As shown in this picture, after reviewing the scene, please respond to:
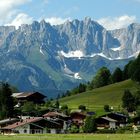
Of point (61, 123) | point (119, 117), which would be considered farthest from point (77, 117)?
point (61, 123)

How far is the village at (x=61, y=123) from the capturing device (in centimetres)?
15109

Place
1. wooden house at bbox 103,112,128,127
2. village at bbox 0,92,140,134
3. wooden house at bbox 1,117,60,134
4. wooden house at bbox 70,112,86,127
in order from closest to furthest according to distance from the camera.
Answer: wooden house at bbox 1,117,60,134, village at bbox 0,92,140,134, wooden house at bbox 103,112,128,127, wooden house at bbox 70,112,86,127

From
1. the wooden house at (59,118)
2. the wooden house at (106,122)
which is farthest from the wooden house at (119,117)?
the wooden house at (59,118)

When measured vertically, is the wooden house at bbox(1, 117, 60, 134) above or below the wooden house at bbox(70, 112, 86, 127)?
below

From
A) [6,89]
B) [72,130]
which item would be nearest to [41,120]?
[72,130]

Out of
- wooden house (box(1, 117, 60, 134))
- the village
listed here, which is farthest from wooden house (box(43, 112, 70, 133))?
wooden house (box(1, 117, 60, 134))

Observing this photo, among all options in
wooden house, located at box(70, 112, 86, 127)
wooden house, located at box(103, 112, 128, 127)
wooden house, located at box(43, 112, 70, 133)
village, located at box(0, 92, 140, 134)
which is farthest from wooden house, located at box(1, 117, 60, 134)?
wooden house, located at box(103, 112, 128, 127)

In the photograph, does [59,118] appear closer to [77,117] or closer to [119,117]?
[77,117]

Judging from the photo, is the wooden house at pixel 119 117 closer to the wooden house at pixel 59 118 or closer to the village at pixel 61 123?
the village at pixel 61 123

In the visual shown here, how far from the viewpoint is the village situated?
496ft

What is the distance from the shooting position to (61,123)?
171125 mm

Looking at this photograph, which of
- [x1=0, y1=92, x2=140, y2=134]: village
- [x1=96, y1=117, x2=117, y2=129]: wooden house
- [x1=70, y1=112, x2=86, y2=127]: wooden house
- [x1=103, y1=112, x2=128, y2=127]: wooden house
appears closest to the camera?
[x1=0, y1=92, x2=140, y2=134]: village

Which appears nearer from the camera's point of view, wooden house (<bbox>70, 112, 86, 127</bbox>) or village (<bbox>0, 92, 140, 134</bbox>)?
village (<bbox>0, 92, 140, 134</bbox>)

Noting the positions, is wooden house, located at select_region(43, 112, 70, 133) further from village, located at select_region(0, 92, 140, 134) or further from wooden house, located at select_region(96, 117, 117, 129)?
wooden house, located at select_region(96, 117, 117, 129)
